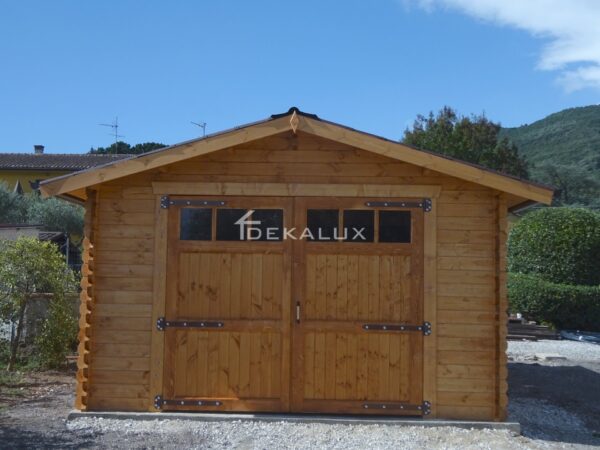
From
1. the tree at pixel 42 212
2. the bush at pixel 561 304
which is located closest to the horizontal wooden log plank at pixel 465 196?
the bush at pixel 561 304

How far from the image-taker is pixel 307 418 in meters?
7.93

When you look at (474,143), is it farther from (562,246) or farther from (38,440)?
(38,440)

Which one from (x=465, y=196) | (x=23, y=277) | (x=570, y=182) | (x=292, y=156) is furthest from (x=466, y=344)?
(x=570, y=182)

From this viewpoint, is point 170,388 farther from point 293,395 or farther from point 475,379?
point 475,379

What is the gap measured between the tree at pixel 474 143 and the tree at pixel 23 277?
30.4 m

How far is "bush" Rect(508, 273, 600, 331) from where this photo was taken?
1803 cm

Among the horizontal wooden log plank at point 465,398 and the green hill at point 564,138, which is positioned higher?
the green hill at point 564,138

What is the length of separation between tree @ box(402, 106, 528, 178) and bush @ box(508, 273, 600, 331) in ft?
71.5

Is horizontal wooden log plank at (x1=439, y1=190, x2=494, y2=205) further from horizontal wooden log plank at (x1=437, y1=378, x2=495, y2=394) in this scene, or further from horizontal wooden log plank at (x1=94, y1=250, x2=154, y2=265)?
horizontal wooden log plank at (x1=94, y1=250, x2=154, y2=265)

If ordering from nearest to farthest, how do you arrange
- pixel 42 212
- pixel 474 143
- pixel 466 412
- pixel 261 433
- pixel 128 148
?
pixel 261 433 → pixel 466 412 → pixel 42 212 → pixel 474 143 → pixel 128 148

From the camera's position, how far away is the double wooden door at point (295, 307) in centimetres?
809

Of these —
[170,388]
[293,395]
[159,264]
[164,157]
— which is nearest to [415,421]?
[293,395]

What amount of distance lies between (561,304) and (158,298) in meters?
12.6

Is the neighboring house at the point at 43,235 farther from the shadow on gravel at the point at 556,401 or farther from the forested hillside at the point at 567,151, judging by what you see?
the forested hillside at the point at 567,151
